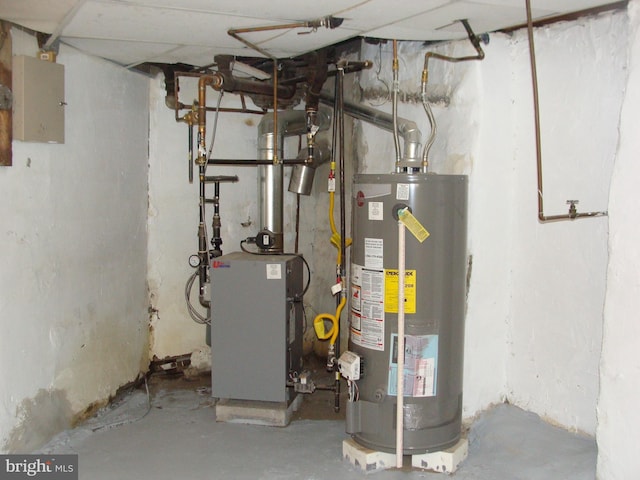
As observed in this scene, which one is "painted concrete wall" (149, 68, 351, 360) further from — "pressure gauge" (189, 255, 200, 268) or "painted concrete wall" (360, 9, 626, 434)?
"painted concrete wall" (360, 9, 626, 434)

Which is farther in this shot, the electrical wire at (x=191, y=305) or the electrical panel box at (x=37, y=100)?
the electrical wire at (x=191, y=305)

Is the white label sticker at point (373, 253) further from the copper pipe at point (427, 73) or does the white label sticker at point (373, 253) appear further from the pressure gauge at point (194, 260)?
the pressure gauge at point (194, 260)

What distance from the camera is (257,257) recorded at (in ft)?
10.9

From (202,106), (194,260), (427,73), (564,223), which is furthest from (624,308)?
(194,260)

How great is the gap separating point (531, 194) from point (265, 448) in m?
1.74

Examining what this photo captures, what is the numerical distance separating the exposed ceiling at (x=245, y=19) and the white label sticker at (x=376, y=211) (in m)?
0.76

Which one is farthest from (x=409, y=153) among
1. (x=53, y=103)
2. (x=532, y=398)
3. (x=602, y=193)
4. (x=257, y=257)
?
(x=53, y=103)

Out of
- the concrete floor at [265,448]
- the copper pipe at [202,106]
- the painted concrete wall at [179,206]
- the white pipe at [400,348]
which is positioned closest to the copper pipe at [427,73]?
the white pipe at [400,348]

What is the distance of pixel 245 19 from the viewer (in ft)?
8.23

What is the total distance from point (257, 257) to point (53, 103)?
127 centimetres

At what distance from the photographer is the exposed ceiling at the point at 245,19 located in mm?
2270

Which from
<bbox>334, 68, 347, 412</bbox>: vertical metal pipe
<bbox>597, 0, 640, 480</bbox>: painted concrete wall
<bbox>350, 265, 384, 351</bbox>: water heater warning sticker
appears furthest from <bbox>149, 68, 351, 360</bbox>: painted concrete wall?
<bbox>597, 0, 640, 480</bbox>: painted concrete wall

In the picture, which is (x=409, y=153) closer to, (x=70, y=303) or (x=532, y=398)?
(x=532, y=398)

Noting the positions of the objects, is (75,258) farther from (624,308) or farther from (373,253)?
(624,308)
